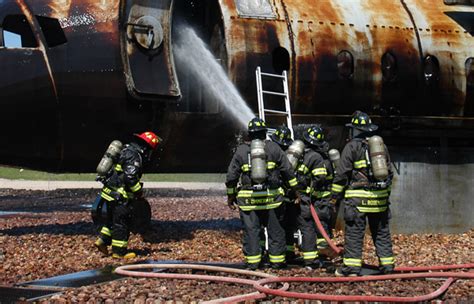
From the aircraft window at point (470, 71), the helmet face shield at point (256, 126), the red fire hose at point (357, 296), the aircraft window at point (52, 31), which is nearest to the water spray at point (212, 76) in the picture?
Result: the helmet face shield at point (256, 126)

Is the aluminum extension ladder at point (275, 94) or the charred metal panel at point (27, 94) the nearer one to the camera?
the charred metal panel at point (27, 94)

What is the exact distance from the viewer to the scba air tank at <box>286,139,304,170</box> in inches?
372

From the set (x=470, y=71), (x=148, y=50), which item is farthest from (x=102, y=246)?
(x=470, y=71)

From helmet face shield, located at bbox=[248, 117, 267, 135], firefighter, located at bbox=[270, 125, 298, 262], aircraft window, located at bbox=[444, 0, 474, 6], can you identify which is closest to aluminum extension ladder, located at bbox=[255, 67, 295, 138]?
firefighter, located at bbox=[270, 125, 298, 262]

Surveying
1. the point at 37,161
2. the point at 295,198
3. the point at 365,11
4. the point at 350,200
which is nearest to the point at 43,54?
the point at 37,161

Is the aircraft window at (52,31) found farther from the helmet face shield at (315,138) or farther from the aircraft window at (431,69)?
the aircraft window at (431,69)

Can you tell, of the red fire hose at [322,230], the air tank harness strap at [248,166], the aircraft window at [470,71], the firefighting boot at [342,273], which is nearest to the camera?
the firefighting boot at [342,273]

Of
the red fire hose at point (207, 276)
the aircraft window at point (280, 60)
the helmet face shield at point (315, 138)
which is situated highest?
the aircraft window at point (280, 60)

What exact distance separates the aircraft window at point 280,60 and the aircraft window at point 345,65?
2.98ft

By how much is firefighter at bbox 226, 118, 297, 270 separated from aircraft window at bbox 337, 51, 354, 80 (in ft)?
8.68

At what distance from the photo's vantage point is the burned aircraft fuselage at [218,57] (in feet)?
30.7

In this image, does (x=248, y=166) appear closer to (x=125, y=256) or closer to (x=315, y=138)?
(x=315, y=138)

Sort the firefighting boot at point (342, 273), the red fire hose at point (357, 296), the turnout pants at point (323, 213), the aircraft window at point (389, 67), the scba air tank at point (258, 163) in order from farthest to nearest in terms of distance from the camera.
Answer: the aircraft window at point (389, 67) → the turnout pants at point (323, 213) → the scba air tank at point (258, 163) → the firefighting boot at point (342, 273) → the red fire hose at point (357, 296)

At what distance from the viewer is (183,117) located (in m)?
10.0
